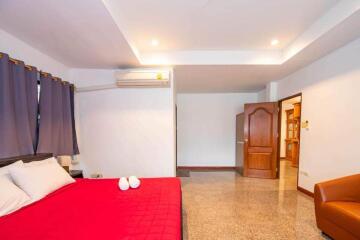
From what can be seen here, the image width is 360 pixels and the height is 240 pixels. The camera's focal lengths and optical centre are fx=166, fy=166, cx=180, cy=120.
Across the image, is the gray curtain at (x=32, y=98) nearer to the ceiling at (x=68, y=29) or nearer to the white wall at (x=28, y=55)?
the white wall at (x=28, y=55)

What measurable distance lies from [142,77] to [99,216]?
7.43 ft

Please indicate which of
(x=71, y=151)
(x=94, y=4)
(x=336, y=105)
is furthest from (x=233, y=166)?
(x=94, y=4)

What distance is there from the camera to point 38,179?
1.65 m

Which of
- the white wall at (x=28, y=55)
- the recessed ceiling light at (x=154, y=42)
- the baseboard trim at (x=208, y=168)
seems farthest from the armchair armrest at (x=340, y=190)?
the white wall at (x=28, y=55)

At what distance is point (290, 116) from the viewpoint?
6.56m

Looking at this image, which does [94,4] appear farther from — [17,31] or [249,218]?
[249,218]

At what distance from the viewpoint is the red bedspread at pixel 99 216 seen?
1037 mm

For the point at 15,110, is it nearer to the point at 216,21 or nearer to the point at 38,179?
the point at 38,179

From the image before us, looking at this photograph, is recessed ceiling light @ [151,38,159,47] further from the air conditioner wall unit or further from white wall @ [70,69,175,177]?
white wall @ [70,69,175,177]

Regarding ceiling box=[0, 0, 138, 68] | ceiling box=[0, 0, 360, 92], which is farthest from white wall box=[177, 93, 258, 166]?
ceiling box=[0, 0, 138, 68]

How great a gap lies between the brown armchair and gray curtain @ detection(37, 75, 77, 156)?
143 inches

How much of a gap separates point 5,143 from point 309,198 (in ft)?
14.8

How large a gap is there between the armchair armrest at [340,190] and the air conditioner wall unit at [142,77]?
263 cm

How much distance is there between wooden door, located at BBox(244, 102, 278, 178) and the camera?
4047 millimetres
